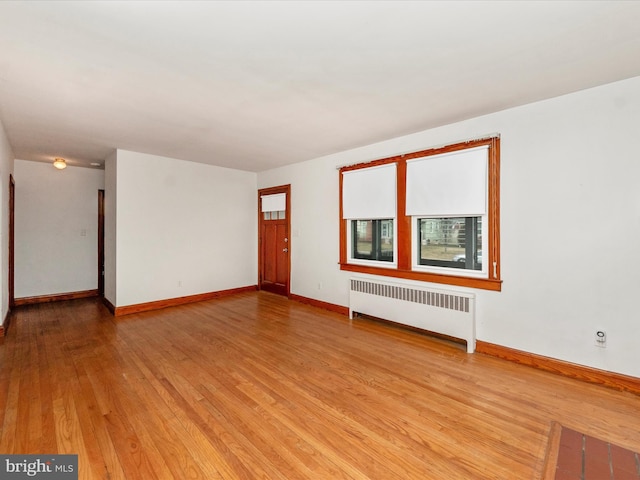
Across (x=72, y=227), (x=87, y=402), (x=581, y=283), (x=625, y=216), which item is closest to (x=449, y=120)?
(x=625, y=216)

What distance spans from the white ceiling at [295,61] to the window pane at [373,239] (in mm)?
1465

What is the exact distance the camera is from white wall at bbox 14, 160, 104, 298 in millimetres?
5473

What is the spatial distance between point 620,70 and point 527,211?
4.27 ft

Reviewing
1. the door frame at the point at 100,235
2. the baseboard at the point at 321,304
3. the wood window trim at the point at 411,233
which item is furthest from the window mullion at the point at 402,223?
the door frame at the point at 100,235

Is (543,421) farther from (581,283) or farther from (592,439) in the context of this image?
(581,283)

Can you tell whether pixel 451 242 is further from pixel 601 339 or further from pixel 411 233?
pixel 601 339

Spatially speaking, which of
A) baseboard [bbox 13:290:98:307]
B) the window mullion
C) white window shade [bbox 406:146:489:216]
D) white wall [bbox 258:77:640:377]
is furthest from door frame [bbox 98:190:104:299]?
white wall [bbox 258:77:640:377]

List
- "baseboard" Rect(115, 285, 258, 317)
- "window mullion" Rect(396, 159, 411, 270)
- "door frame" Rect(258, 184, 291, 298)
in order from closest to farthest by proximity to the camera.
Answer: "window mullion" Rect(396, 159, 411, 270) → "baseboard" Rect(115, 285, 258, 317) → "door frame" Rect(258, 184, 291, 298)

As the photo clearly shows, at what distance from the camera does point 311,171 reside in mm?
5508

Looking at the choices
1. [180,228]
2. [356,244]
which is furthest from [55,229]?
[356,244]

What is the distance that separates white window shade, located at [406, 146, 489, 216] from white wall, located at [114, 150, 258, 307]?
381cm

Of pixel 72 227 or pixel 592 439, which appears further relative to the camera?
pixel 72 227

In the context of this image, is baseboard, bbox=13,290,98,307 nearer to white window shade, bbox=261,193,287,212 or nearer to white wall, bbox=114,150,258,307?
white wall, bbox=114,150,258,307

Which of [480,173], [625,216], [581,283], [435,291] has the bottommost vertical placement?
[435,291]
